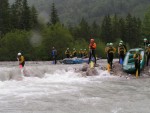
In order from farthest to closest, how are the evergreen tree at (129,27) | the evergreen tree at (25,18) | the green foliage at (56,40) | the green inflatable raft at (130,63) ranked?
the evergreen tree at (129,27) → the evergreen tree at (25,18) → the green foliage at (56,40) → the green inflatable raft at (130,63)

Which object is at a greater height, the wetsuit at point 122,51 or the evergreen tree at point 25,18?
the evergreen tree at point 25,18

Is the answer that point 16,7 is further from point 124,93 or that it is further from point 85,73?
point 124,93

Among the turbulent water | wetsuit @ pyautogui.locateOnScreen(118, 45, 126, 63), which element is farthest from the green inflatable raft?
the turbulent water

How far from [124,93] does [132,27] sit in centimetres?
7395

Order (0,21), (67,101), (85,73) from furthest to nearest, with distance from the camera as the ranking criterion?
(0,21) < (85,73) < (67,101)

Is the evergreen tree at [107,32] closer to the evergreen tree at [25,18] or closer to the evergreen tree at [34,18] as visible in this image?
the evergreen tree at [34,18]

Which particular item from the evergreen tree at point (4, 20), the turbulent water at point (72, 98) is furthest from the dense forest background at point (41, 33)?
the turbulent water at point (72, 98)

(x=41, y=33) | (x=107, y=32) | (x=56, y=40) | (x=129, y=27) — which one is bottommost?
(x=56, y=40)

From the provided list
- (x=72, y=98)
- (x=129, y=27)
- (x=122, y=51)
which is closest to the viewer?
(x=72, y=98)

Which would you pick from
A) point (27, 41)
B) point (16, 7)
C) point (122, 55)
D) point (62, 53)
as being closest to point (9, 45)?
point (27, 41)

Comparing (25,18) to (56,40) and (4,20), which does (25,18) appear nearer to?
(4,20)

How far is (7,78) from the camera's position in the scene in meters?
18.8

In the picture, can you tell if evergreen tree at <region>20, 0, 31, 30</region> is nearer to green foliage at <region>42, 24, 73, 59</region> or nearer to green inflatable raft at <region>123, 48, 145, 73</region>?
green foliage at <region>42, 24, 73, 59</region>

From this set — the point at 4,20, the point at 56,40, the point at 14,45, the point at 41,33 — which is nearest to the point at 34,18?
the point at 4,20
